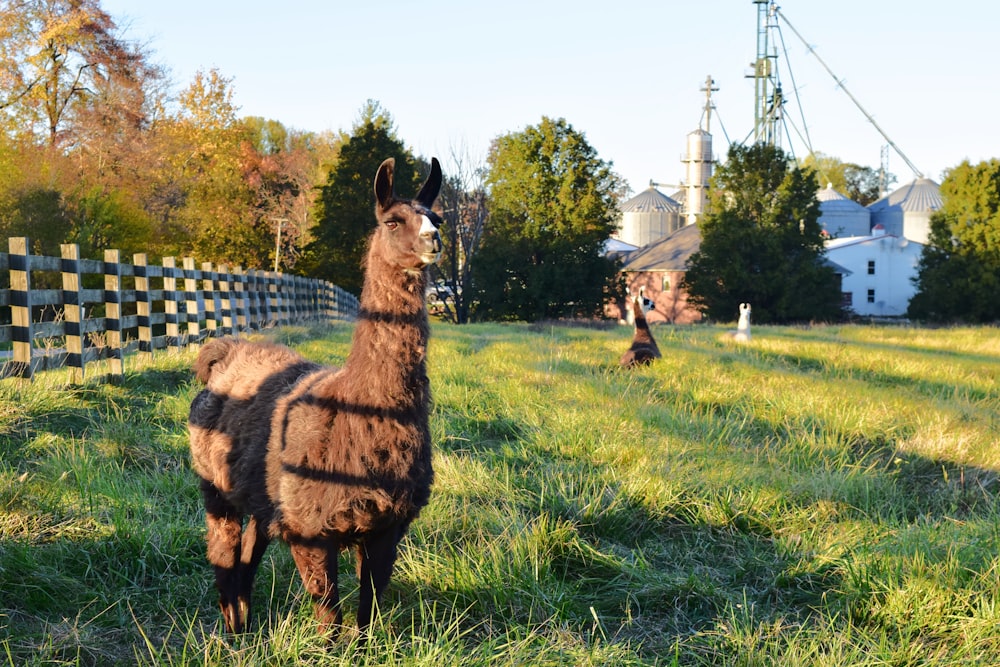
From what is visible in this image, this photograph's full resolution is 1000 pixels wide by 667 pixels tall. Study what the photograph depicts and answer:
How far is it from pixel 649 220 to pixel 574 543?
74.5 meters

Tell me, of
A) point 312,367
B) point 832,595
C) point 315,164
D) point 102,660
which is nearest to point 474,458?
point 312,367

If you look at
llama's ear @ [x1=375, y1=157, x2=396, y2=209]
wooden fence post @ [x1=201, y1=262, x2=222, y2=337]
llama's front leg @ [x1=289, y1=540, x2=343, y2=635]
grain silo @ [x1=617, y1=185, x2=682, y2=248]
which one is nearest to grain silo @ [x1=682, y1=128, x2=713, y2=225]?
grain silo @ [x1=617, y1=185, x2=682, y2=248]

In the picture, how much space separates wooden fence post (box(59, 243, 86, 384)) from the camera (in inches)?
312

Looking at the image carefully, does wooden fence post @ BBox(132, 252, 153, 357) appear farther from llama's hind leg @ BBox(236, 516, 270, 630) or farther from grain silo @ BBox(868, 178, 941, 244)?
grain silo @ BBox(868, 178, 941, 244)

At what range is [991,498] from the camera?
562 cm

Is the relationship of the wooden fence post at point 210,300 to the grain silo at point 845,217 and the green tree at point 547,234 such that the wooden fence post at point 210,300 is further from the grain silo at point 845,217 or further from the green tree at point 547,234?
the grain silo at point 845,217

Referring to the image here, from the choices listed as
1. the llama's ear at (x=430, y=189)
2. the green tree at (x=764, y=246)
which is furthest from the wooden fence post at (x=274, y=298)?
the green tree at (x=764, y=246)

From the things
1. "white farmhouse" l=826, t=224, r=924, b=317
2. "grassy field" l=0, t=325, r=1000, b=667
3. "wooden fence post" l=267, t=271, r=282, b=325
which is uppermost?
"white farmhouse" l=826, t=224, r=924, b=317

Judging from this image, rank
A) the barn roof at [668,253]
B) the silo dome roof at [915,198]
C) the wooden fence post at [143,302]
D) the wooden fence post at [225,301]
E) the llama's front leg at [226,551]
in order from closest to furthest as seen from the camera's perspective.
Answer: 1. the llama's front leg at [226,551]
2. the wooden fence post at [143,302]
3. the wooden fence post at [225,301]
4. the barn roof at [668,253]
5. the silo dome roof at [915,198]

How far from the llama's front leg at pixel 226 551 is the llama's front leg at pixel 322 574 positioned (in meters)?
0.53

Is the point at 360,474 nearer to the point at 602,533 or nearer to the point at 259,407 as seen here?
the point at 259,407

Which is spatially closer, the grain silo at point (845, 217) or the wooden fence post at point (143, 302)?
the wooden fence post at point (143, 302)

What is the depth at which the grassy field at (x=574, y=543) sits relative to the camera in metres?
3.34

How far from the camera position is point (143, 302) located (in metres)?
10.3
